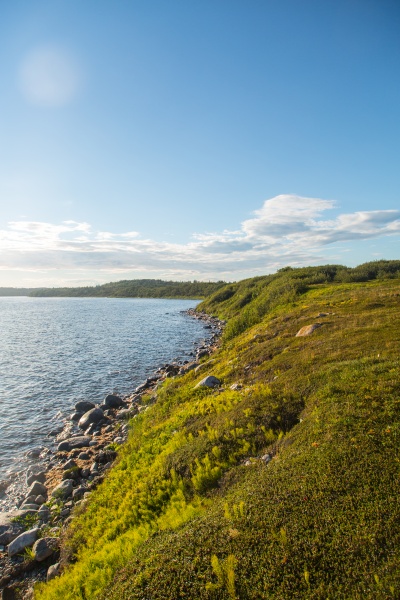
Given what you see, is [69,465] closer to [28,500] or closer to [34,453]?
[28,500]

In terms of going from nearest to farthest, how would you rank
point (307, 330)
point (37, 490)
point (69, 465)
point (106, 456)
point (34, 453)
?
point (37, 490) < point (69, 465) < point (106, 456) < point (34, 453) < point (307, 330)

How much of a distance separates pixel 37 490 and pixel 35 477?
1200 mm

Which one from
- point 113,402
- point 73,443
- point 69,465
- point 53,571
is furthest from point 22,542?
point 113,402

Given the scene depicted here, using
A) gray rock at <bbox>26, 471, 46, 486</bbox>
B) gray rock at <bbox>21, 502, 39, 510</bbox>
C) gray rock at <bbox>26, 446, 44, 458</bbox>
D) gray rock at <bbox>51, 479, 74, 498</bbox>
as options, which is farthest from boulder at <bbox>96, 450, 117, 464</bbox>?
gray rock at <bbox>26, 446, 44, 458</bbox>

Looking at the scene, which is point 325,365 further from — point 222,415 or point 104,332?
point 104,332

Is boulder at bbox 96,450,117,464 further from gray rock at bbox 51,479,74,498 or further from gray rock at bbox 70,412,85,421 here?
gray rock at bbox 70,412,85,421

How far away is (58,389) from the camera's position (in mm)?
26875

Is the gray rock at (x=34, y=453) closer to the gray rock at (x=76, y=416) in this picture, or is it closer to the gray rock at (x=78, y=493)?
the gray rock at (x=76, y=416)

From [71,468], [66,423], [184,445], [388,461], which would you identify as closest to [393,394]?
[388,461]

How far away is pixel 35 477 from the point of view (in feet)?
47.7

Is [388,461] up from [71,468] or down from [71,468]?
up

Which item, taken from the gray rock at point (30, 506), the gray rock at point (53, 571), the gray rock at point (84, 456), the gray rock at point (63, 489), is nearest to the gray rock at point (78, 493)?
the gray rock at point (63, 489)

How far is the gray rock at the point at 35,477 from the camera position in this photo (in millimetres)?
14355

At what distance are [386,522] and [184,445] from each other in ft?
22.2
